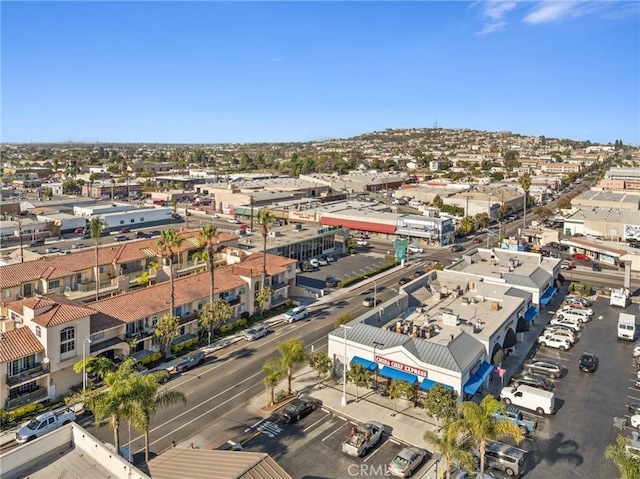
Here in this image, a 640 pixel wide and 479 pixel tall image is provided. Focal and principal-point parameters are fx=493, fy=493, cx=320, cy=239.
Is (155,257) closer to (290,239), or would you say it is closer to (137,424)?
(290,239)


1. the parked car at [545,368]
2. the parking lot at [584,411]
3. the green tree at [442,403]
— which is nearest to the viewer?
the parking lot at [584,411]

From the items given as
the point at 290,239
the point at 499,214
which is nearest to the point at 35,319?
the point at 290,239

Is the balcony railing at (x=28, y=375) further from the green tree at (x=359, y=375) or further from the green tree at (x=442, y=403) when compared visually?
the green tree at (x=442, y=403)

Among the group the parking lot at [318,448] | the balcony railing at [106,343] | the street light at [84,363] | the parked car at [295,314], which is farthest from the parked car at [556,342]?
the street light at [84,363]

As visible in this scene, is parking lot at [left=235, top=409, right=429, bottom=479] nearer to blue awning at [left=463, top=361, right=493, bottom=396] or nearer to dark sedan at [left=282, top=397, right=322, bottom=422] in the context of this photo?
dark sedan at [left=282, top=397, right=322, bottom=422]

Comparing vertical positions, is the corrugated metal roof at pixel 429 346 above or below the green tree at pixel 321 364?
above

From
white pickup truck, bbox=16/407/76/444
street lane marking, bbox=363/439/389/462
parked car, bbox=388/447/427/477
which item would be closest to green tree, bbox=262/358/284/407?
street lane marking, bbox=363/439/389/462
